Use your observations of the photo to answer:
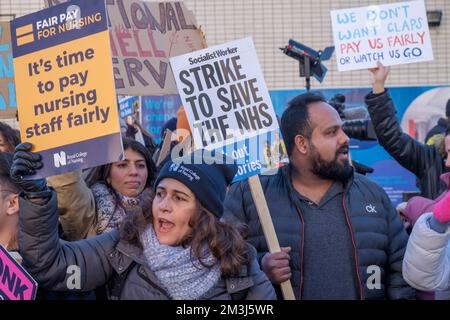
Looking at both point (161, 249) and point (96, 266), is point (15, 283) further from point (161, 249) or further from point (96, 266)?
point (161, 249)

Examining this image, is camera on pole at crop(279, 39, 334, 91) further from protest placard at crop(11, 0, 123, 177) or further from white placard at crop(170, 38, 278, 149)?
Answer: protest placard at crop(11, 0, 123, 177)

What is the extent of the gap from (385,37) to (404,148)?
0.95 m

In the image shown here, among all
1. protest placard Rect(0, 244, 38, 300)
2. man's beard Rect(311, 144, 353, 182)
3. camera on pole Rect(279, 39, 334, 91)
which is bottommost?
protest placard Rect(0, 244, 38, 300)

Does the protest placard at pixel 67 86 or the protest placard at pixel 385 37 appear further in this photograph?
the protest placard at pixel 385 37

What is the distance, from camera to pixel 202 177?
3262mm

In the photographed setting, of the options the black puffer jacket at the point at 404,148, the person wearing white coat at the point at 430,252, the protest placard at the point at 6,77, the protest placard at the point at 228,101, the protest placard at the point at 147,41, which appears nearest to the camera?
the person wearing white coat at the point at 430,252

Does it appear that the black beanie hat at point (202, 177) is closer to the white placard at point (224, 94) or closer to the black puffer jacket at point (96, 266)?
the black puffer jacket at point (96, 266)

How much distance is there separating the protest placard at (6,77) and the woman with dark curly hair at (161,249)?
2327mm

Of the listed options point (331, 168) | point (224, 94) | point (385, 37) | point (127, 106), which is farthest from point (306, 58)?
point (331, 168)

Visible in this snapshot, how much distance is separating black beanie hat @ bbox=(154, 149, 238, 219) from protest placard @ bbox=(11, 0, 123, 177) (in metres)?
0.30

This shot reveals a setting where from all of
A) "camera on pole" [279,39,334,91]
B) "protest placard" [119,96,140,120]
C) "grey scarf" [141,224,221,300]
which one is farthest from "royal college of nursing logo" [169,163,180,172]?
"protest placard" [119,96,140,120]

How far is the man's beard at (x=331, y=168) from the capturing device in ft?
12.8

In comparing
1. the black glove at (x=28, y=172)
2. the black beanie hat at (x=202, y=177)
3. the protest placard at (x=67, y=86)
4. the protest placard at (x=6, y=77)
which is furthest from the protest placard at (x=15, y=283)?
the protest placard at (x=6, y=77)

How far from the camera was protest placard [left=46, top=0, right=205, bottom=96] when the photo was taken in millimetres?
5105
